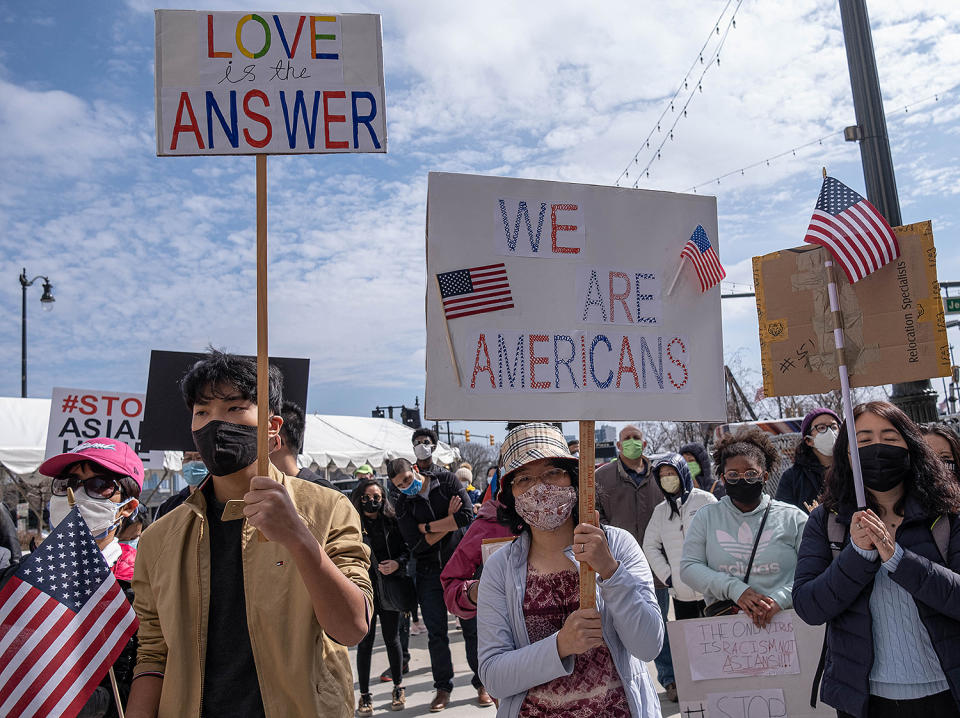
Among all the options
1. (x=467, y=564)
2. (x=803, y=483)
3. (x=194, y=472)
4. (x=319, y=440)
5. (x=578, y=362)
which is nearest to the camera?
(x=578, y=362)

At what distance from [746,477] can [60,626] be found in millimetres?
3637

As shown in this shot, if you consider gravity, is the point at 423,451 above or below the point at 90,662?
above

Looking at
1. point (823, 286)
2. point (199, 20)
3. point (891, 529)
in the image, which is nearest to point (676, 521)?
point (823, 286)

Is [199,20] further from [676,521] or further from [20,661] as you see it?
[676,521]

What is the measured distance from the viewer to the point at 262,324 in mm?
2473

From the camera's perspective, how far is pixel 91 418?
24.7 ft

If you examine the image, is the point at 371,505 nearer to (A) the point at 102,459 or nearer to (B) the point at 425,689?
(B) the point at 425,689

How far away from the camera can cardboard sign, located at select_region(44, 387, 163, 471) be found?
7.40 metres

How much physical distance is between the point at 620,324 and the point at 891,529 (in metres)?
1.45

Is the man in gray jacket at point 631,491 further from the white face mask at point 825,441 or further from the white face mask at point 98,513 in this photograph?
the white face mask at point 98,513

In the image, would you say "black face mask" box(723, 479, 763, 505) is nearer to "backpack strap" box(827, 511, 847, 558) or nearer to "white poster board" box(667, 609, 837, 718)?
"white poster board" box(667, 609, 837, 718)

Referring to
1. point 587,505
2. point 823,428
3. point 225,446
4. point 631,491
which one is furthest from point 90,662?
point 631,491

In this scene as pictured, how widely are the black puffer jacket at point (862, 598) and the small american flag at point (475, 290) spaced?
5.67 feet

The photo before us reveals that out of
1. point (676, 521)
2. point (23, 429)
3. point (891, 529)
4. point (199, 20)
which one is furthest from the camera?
point (23, 429)
